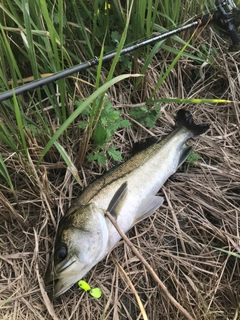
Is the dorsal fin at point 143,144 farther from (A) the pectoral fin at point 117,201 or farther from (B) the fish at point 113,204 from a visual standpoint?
(A) the pectoral fin at point 117,201

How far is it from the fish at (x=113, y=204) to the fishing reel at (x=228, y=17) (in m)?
0.76

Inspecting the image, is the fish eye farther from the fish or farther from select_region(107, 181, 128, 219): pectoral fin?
select_region(107, 181, 128, 219): pectoral fin

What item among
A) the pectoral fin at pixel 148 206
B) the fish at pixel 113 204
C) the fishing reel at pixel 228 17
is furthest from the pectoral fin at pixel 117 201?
the fishing reel at pixel 228 17

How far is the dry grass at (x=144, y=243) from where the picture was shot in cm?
204

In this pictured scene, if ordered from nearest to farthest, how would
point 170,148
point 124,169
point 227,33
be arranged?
1. point 124,169
2. point 170,148
3. point 227,33

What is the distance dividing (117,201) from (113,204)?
4 centimetres

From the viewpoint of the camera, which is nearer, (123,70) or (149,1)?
(149,1)

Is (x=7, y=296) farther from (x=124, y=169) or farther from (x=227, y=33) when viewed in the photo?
(x=227, y=33)

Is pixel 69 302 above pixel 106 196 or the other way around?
the other way around

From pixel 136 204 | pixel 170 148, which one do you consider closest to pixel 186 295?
pixel 136 204

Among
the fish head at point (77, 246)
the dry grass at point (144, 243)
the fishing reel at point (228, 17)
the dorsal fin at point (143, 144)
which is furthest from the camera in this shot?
A: the fishing reel at point (228, 17)

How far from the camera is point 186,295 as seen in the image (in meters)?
2.10

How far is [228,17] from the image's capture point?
259 centimetres

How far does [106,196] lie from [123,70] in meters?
1.01
